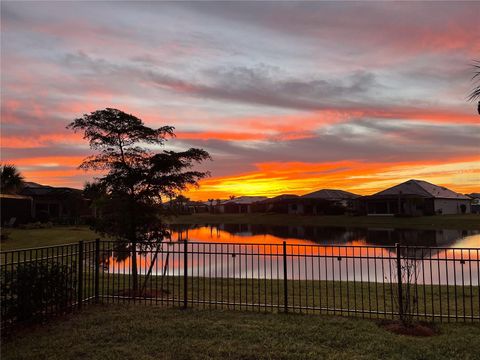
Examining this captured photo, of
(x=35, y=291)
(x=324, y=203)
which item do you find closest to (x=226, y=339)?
(x=35, y=291)

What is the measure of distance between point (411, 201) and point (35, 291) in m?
61.7

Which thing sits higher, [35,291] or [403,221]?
[35,291]

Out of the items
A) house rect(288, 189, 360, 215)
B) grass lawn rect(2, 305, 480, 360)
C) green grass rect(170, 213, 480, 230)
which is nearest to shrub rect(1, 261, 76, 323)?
grass lawn rect(2, 305, 480, 360)

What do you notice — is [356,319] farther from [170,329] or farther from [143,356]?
[143,356]

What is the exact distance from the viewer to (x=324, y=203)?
72938mm

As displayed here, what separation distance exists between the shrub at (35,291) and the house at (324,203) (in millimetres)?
62617

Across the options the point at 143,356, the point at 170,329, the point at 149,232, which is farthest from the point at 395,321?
the point at 149,232

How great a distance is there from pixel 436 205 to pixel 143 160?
59.7 meters

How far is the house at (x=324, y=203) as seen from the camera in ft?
231

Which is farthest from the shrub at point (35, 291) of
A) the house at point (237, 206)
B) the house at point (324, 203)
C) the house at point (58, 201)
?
the house at point (237, 206)

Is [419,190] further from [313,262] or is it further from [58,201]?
[58,201]

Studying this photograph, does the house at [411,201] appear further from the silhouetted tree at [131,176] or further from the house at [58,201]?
the silhouetted tree at [131,176]

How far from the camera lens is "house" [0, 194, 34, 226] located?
40969 millimetres

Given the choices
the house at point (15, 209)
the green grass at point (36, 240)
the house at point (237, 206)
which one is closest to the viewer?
the green grass at point (36, 240)
